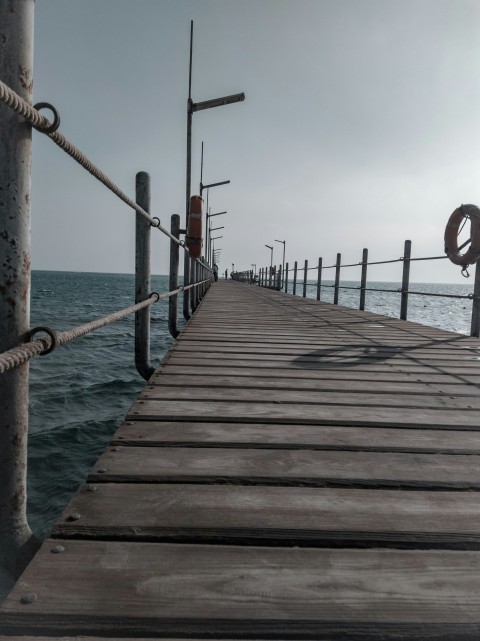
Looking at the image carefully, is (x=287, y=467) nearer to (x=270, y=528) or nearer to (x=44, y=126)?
(x=270, y=528)

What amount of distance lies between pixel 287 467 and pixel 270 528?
0.35 metres

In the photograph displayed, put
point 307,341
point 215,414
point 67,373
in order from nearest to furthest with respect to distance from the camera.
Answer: point 215,414, point 307,341, point 67,373

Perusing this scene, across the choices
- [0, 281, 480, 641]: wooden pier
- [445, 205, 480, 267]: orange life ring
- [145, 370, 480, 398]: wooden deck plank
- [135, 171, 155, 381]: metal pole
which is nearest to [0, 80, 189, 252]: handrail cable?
[0, 281, 480, 641]: wooden pier

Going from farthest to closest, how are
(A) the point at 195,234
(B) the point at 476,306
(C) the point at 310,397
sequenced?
(A) the point at 195,234
(B) the point at 476,306
(C) the point at 310,397

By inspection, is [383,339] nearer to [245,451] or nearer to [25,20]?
[245,451]

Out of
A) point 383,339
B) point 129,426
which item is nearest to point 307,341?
point 383,339

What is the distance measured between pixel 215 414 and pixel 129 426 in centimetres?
35

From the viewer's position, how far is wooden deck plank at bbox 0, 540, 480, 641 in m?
0.81

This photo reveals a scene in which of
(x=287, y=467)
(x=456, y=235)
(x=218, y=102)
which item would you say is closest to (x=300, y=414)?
(x=287, y=467)

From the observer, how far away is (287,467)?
1.43 metres

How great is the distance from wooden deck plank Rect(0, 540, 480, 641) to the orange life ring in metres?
4.76

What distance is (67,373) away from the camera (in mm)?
10500

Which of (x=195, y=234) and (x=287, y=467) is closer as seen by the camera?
(x=287, y=467)

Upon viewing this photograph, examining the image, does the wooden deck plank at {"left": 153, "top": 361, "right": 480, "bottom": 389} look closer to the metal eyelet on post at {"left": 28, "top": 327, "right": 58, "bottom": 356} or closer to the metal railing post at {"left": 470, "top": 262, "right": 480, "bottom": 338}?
the metal eyelet on post at {"left": 28, "top": 327, "right": 58, "bottom": 356}
